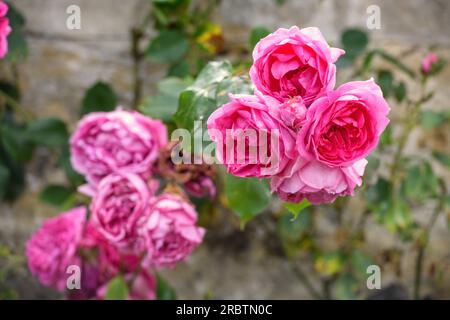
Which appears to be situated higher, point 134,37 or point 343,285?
point 134,37

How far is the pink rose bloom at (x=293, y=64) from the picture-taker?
2.09 feet

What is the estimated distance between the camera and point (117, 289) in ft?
3.32

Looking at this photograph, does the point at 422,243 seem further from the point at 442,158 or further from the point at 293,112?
the point at 293,112

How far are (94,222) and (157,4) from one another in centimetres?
47

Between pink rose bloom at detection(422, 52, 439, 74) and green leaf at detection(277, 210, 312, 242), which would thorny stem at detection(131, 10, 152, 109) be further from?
pink rose bloom at detection(422, 52, 439, 74)

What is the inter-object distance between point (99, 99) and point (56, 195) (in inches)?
8.7

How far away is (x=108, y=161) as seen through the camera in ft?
3.22

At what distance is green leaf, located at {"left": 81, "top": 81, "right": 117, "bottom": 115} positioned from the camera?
1.22 m

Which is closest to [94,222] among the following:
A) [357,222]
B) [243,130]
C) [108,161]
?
[108,161]

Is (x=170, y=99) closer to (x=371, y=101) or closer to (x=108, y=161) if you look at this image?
(x=108, y=161)

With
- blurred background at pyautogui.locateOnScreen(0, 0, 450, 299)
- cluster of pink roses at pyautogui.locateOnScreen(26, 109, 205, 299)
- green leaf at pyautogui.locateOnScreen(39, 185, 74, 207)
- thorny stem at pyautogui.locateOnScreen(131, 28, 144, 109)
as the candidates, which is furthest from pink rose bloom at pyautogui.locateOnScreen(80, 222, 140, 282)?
thorny stem at pyautogui.locateOnScreen(131, 28, 144, 109)

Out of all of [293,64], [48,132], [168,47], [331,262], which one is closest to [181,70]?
[168,47]
